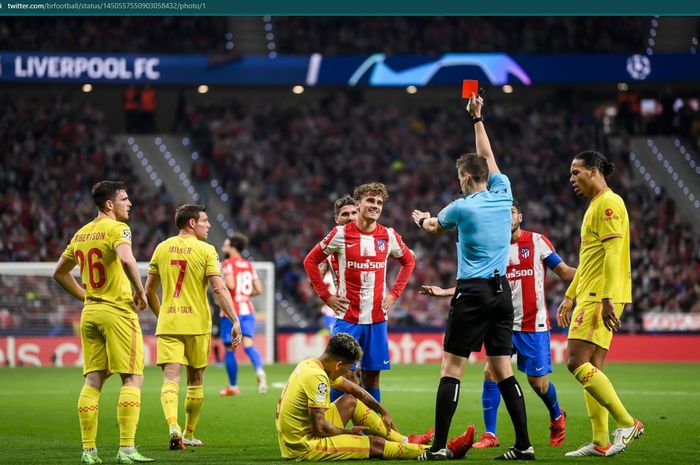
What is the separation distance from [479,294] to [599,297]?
127cm

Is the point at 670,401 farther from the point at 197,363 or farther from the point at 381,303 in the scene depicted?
the point at 197,363

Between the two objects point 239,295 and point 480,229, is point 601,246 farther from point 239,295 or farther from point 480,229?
point 239,295

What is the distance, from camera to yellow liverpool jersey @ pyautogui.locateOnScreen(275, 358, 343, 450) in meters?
8.76

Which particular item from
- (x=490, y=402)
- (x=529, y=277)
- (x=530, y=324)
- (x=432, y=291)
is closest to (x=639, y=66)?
(x=529, y=277)

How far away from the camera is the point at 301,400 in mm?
8844

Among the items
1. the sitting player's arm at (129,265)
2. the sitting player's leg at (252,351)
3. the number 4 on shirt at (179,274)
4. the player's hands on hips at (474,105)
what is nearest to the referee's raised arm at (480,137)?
the player's hands on hips at (474,105)

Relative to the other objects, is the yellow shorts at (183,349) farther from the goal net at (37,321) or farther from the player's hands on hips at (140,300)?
the goal net at (37,321)

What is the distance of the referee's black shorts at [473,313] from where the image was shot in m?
8.65

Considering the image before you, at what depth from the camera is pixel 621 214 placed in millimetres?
9250

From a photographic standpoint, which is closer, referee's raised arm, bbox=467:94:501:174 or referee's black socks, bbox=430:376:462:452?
referee's black socks, bbox=430:376:462:452

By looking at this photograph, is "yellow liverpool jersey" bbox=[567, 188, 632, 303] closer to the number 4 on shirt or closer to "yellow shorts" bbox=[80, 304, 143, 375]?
the number 4 on shirt

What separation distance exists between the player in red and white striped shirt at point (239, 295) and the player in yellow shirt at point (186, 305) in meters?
5.57

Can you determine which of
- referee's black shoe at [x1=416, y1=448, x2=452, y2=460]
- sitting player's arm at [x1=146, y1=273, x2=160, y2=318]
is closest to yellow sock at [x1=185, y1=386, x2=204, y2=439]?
sitting player's arm at [x1=146, y1=273, x2=160, y2=318]

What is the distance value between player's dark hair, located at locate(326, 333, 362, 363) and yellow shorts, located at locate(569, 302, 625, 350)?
1.95 m
